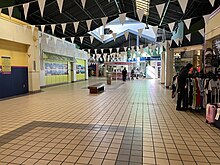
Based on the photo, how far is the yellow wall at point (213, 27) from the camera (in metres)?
5.82

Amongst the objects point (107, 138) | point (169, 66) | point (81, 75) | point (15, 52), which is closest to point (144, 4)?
point (169, 66)

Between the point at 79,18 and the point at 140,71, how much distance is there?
19168 millimetres

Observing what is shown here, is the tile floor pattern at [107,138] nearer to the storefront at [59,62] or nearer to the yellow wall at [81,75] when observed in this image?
the storefront at [59,62]

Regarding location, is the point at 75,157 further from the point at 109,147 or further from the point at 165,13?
the point at 165,13

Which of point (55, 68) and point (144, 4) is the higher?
point (144, 4)

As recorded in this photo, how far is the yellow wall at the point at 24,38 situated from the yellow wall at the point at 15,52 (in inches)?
3.7

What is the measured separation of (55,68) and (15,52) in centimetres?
611

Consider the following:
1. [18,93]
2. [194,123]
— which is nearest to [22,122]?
[194,123]

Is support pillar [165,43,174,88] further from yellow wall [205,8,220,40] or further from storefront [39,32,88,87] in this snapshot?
storefront [39,32,88,87]

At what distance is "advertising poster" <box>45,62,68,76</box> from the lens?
14.2m

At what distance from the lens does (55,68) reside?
15.5 m

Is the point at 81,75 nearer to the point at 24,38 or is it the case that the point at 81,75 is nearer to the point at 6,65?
the point at 24,38

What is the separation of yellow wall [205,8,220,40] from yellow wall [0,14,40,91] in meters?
8.14

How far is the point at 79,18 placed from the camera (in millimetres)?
12828
